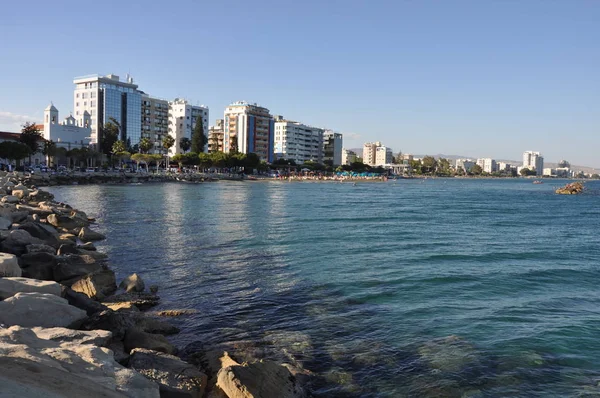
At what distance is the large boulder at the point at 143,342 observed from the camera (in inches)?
351

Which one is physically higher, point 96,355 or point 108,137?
point 108,137

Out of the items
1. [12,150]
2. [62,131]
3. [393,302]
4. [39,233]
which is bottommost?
[393,302]

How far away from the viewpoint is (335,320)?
12172 mm

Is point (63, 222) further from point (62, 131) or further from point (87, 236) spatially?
point (62, 131)

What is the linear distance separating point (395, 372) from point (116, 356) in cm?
504

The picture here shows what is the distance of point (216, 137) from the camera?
552 feet

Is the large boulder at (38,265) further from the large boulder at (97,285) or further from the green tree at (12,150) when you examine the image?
the green tree at (12,150)

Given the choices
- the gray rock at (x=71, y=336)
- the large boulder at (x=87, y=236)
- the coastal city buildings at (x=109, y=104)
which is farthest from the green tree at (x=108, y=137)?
the gray rock at (x=71, y=336)

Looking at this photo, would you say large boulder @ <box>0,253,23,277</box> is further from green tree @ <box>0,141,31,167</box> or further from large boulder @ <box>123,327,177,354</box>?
green tree @ <box>0,141,31,167</box>

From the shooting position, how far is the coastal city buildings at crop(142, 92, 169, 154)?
13662 centimetres

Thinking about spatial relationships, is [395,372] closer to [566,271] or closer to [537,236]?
[566,271]

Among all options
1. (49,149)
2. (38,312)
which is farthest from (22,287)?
(49,149)

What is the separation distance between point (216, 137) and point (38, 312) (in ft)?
535

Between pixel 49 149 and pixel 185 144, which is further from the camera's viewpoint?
pixel 185 144
